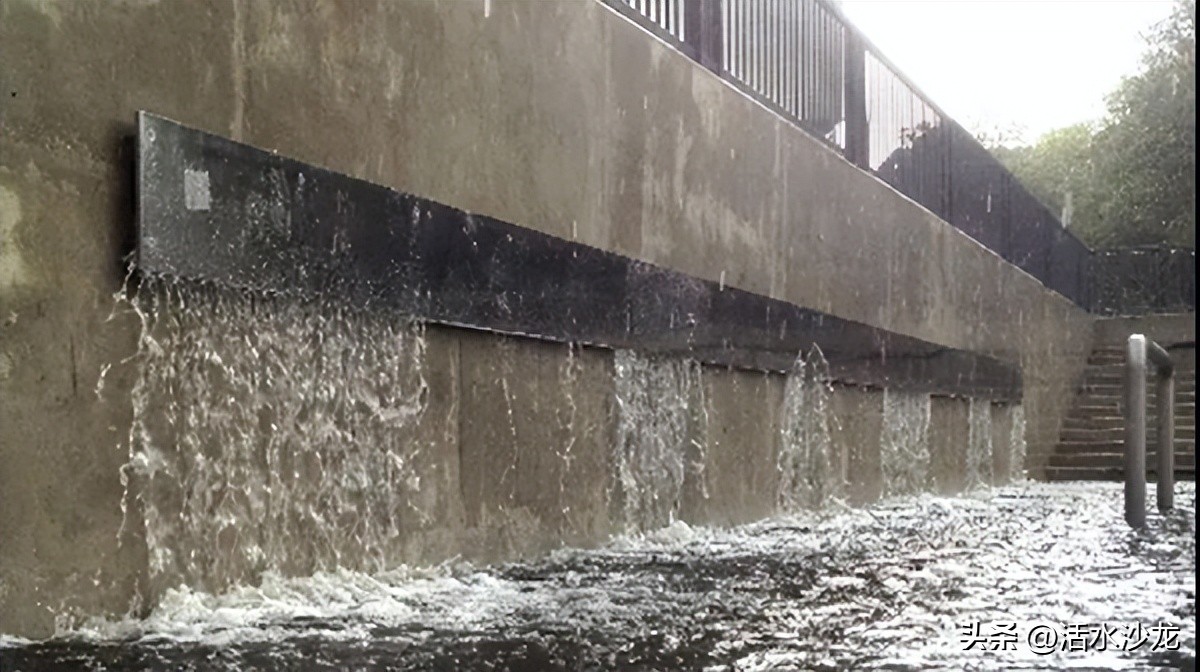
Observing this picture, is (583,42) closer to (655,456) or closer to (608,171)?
(608,171)

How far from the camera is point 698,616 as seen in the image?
13.8 ft

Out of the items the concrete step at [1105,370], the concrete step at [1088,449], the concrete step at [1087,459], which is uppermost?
the concrete step at [1105,370]

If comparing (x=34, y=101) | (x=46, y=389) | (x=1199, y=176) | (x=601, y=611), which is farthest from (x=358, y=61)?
(x=1199, y=176)

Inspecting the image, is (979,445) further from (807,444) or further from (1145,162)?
(807,444)

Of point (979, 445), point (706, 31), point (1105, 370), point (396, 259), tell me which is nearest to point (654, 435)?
point (396, 259)

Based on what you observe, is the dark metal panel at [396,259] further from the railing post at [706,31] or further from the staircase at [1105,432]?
the staircase at [1105,432]

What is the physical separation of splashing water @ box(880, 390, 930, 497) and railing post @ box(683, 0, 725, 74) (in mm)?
4186

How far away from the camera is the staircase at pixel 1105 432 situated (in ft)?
61.4

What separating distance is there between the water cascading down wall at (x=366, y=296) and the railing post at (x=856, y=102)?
11.3 feet

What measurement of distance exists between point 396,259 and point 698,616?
184 centimetres

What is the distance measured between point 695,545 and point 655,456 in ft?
2.27

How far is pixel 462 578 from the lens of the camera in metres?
5.25

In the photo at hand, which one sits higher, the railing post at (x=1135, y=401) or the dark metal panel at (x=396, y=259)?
the dark metal panel at (x=396, y=259)

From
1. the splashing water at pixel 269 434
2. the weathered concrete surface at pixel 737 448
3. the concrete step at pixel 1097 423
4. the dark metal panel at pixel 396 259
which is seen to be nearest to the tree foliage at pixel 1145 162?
the concrete step at pixel 1097 423
